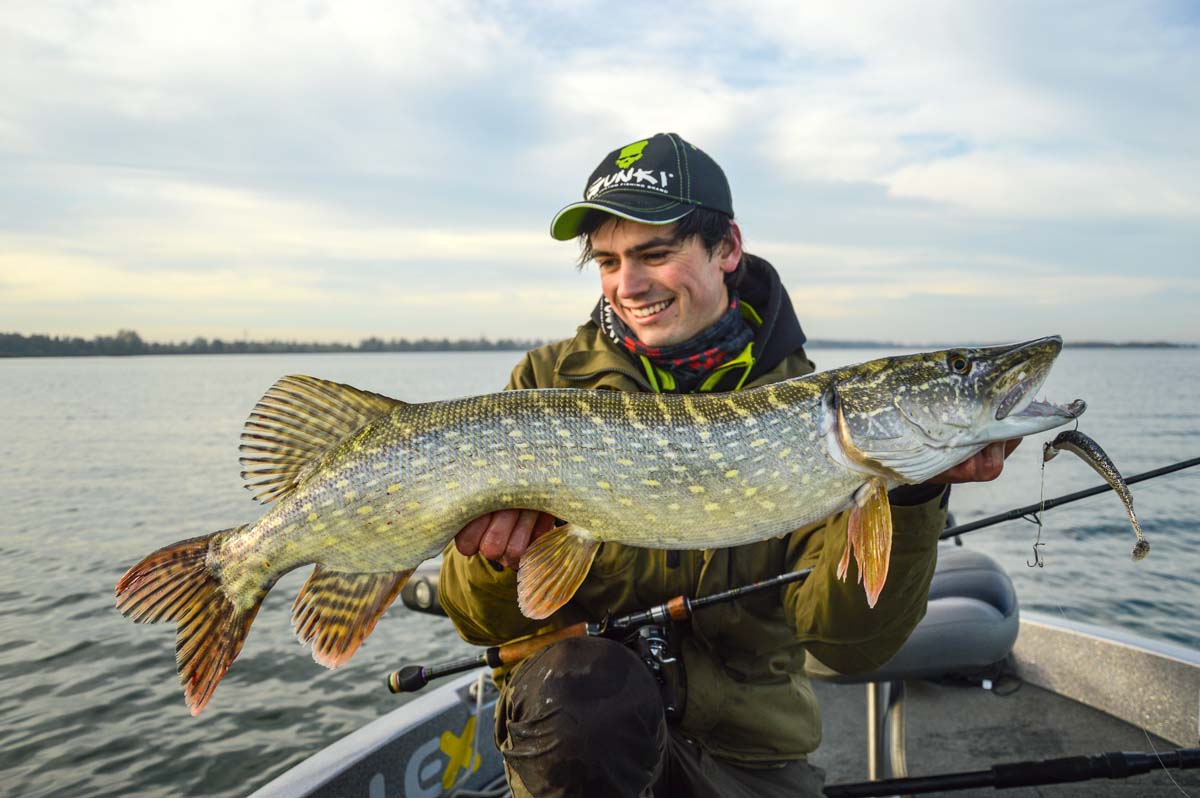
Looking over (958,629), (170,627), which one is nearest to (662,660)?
(958,629)

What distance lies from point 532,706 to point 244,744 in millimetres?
4102

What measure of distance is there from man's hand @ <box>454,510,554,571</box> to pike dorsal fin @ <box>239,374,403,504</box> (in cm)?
38

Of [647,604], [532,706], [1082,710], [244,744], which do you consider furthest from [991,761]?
[244,744]

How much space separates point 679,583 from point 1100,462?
1.12 meters

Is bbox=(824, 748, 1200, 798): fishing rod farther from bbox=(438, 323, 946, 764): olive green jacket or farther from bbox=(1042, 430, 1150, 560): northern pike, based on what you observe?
Result: bbox=(1042, 430, 1150, 560): northern pike

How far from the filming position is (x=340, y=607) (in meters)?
2.07

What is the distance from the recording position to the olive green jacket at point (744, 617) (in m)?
2.13

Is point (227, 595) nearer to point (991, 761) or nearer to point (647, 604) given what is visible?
point (647, 604)

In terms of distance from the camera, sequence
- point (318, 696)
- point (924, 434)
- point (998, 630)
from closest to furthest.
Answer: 1. point (924, 434)
2. point (998, 630)
3. point (318, 696)

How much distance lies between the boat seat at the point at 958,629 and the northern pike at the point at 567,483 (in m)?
1.18

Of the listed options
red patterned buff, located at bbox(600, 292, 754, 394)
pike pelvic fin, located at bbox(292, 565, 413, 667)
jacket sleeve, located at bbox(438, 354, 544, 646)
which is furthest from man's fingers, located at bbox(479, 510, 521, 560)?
red patterned buff, located at bbox(600, 292, 754, 394)

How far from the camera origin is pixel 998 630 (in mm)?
3240

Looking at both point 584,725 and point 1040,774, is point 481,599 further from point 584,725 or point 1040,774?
point 1040,774

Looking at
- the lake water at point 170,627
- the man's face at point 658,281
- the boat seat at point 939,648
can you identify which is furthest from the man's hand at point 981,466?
the lake water at point 170,627
